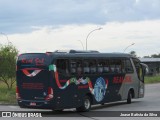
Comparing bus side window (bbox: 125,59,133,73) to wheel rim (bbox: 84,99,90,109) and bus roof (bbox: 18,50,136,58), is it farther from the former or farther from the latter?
wheel rim (bbox: 84,99,90,109)

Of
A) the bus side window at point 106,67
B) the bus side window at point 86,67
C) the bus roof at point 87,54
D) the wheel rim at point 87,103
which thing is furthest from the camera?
the bus side window at point 106,67

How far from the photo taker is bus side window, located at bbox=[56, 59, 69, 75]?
19344mm

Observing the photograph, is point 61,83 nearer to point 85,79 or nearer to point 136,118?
point 85,79

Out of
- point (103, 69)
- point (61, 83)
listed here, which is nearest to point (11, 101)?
point (103, 69)

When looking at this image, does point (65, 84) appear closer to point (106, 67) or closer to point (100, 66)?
point (100, 66)

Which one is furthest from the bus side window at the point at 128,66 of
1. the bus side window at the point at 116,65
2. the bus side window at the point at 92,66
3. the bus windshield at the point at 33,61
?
the bus windshield at the point at 33,61

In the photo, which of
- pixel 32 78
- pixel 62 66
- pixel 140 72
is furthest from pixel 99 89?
pixel 140 72

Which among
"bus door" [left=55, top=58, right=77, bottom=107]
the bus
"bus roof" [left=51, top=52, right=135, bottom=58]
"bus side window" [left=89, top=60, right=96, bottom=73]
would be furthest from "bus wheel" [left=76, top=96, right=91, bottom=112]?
"bus roof" [left=51, top=52, right=135, bottom=58]

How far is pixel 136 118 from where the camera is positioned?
1714 cm

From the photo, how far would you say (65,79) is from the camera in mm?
19703

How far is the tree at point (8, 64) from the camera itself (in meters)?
38.0

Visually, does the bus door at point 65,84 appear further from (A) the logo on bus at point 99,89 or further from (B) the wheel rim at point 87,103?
(A) the logo on bus at point 99,89

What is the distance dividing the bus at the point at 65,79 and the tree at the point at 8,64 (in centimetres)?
1571

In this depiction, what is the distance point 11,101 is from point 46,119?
11.5 m
